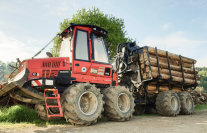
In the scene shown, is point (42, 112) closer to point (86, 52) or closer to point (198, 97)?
point (86, 52)

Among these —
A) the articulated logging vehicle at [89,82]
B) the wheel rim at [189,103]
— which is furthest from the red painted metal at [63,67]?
the wheel rim at [189,103]

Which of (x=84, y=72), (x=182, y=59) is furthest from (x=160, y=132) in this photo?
(x=182, y=59)

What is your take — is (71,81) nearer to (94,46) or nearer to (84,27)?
(94,46)

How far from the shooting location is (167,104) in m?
8.16

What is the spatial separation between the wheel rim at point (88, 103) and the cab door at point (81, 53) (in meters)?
0.83

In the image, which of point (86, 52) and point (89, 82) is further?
point (89, 82)

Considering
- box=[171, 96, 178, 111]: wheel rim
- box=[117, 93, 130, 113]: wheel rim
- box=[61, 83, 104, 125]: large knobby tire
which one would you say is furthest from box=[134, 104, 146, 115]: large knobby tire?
box=[61, 83, 104, 125]: large knobby tire

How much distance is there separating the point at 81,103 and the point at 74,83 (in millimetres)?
722

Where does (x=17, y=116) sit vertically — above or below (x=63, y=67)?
below

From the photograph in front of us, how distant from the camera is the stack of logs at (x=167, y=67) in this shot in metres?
8.53

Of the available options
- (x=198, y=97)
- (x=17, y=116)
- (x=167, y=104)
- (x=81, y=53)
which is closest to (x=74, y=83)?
(x=81, y=53)

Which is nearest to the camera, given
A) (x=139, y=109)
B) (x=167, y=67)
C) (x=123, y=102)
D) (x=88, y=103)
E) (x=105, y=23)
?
(x=88, y=103)

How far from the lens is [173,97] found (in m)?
8.80

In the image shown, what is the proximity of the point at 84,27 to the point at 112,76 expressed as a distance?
7.44 ft
